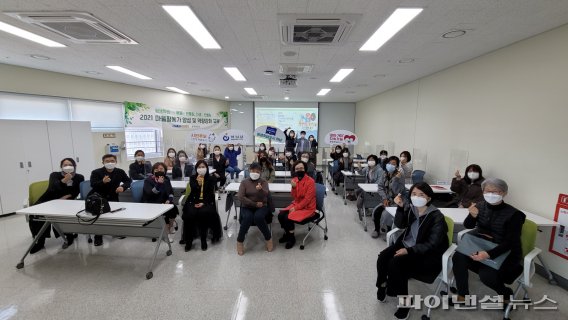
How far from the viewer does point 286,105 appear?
12.3m

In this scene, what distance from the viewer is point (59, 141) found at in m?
5.75

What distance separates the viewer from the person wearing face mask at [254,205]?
367 centimetres

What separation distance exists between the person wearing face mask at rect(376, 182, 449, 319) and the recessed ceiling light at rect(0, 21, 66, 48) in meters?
5.54

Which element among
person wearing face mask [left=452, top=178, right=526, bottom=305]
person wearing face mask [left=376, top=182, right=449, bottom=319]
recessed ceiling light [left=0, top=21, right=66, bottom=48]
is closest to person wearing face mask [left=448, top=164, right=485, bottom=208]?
person wearing face mask [left=452, top=178, right=526, bottom=305]

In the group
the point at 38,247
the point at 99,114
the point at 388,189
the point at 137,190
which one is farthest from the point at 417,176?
the point at 99,114

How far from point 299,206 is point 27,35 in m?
4.75

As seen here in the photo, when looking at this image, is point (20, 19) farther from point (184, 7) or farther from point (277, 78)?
point (277, 78)

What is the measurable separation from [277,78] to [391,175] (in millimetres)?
3813

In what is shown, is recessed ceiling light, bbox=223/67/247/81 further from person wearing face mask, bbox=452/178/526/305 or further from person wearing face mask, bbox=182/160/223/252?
person wearing face mask, bbox=452/178/526/305

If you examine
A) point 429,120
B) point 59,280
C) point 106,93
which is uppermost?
point 106,93

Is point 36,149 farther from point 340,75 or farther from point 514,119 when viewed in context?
point 514,119

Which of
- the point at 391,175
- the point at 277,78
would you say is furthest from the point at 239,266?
the point at 277,78

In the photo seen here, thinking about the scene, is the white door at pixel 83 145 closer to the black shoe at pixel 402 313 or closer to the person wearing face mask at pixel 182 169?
the person wearing face mask at pixel 182 169

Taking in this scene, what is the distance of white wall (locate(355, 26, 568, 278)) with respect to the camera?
9.89 feet
